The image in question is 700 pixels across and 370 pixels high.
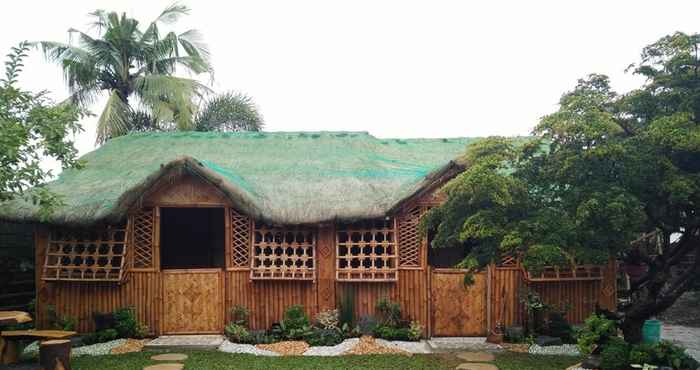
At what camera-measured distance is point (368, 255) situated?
11547 mm

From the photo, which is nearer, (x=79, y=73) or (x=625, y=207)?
(x=625, y=207)

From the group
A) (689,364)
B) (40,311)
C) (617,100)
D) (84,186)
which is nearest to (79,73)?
(84,186)

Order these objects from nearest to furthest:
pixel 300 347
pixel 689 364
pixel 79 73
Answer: pixel 689 364 → pixel 300 347 → pixel 79 73

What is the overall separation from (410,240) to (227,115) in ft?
38.9

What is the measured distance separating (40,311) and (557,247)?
9.92m

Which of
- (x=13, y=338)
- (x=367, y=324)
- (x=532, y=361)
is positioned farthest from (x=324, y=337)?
(x=13, y=338)

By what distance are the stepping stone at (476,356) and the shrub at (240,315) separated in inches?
167

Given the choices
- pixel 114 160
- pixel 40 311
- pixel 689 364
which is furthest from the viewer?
pixel 114 160

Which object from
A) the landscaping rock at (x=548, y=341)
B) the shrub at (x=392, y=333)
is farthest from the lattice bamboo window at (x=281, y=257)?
the landscaping rock at (x=548, y=341)

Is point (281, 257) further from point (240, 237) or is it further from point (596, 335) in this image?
point (596, 335)

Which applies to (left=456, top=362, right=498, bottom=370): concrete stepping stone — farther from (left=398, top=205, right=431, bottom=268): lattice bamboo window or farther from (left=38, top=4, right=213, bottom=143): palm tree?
(left=38, top=4, right=213, bottom=143): palm tree

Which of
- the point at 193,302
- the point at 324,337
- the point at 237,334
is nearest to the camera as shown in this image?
the point at 324,337

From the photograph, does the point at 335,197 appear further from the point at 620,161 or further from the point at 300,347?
the point at 620,161

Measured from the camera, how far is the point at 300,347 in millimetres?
10445
